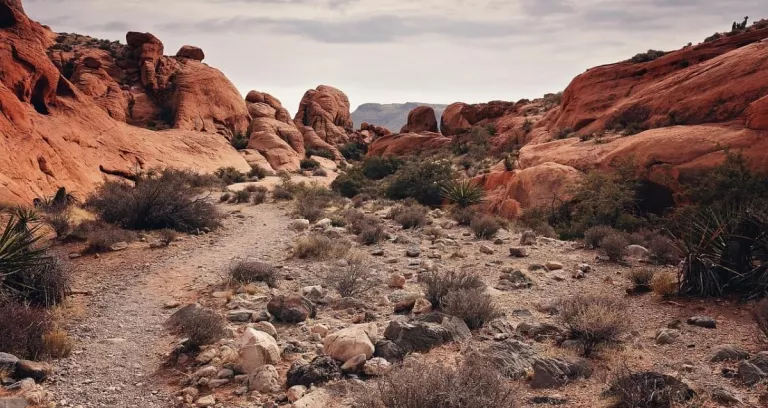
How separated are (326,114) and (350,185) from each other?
3724 cm

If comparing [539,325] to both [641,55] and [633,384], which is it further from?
[641,55]

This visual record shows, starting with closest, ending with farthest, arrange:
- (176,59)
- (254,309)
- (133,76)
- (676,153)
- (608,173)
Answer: (254,309) < (676,153) < (608,173) < (133,76) < (176,59)

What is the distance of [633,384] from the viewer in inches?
169

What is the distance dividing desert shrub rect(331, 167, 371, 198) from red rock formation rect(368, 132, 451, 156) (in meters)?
14.3

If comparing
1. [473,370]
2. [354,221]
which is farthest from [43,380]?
[354,221]

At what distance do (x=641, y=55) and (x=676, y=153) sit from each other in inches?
622

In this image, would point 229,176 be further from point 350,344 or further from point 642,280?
point 350,344

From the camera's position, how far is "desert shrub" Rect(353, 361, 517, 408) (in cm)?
356

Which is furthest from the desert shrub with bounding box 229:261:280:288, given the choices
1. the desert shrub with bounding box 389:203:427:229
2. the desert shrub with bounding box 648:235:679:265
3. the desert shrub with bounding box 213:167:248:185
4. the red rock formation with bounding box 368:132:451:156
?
the red rock formation with bounding box 368:132:451:156

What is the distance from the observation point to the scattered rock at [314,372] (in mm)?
4938

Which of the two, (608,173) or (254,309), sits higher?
(608,173)

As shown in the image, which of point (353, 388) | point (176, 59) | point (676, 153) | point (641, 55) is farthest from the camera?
point (176, 59)

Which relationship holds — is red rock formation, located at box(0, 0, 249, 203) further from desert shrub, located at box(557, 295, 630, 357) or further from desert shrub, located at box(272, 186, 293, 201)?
desert shrub, located at box(557, 295, 630, 357)

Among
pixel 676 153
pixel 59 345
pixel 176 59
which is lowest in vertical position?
pixel 59 345
